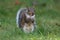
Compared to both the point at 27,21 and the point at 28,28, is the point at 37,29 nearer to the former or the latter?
the point at 28,28

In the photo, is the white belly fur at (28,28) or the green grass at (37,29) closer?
the green grass at (37,29)

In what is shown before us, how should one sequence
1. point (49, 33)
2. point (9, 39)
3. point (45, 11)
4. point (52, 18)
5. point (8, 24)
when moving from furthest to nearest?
point (45, 11) → point (52, 18) → point (8, 24) → point (49, 33) → point (9, 39)

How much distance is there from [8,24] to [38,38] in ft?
7.32

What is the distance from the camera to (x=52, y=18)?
10.7 meters

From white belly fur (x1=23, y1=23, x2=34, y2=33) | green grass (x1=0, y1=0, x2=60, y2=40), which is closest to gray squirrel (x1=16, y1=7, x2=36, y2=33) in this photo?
white belly fur (x1=23, y1=23, x2=34, y2=33)

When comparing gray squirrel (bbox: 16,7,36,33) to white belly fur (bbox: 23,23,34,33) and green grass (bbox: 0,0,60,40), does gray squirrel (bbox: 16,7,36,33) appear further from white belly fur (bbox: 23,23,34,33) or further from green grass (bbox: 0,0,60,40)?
green grass (bbox: 0,0,60,40)

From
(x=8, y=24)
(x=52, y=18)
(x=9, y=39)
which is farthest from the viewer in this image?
(x=52, y=18)

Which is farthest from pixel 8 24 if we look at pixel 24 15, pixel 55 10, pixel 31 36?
pixel 55 10

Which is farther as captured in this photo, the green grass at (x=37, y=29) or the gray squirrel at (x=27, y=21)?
the gray squirrel at (x=27, y=21)

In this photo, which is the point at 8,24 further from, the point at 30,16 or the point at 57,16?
the point at 57,16

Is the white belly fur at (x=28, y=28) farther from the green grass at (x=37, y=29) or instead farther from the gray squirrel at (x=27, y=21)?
the green grass at (x=37, y=29)

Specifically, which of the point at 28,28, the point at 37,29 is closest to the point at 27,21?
the point at 28,28

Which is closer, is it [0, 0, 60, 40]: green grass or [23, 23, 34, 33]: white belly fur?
[0, 0, 60, 40]: green grass

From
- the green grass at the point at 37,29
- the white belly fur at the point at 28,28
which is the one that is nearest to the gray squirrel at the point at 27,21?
the white belly fur at the point at 28,28
